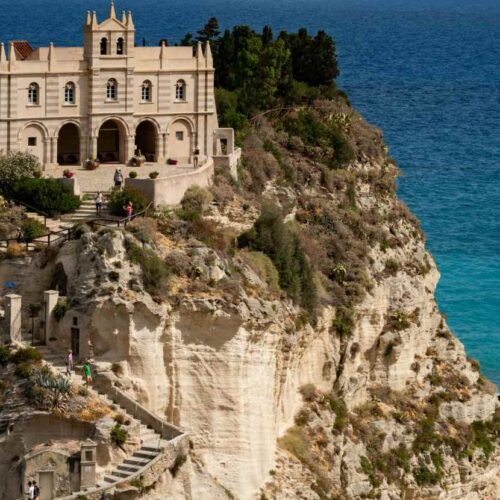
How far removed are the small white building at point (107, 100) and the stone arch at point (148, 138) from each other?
41 millimetres

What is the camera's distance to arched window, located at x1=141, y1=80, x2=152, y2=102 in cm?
8894

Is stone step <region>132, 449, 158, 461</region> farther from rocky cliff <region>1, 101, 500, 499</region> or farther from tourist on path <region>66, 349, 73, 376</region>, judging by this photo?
tourist on path <region>66, 349, 73, 376</region>

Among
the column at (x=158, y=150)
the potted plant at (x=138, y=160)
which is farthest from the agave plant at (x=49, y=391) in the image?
the column at (x=158, y=150)

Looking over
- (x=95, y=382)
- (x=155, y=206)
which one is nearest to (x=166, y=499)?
(x=95, y=382)

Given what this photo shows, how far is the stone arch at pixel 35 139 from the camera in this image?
86250 millimetres

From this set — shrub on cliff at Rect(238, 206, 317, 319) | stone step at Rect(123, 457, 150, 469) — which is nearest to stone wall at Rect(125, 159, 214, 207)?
shrub on cliff at Rect(238, 206, 317, 319)

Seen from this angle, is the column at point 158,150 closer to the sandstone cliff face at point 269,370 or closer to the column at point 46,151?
the column at point 46,151

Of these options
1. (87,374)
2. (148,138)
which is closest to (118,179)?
(148,138)

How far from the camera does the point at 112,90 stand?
8800 cm

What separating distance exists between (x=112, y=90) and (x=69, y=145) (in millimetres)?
2939

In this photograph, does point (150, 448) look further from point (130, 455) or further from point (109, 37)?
point (109, 37)

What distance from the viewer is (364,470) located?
89.2 meters

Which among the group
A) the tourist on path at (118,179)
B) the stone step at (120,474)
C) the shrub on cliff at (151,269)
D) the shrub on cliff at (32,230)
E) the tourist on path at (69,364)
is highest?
the tourist on path at (118,179)

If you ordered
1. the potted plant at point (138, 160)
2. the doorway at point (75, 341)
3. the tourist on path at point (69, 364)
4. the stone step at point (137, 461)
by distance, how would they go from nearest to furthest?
the stone step at point (137, 461)
the tourist on path at point (69, 364)
the doorway at point (75, 341)
the potted plant at point (138, 160)
